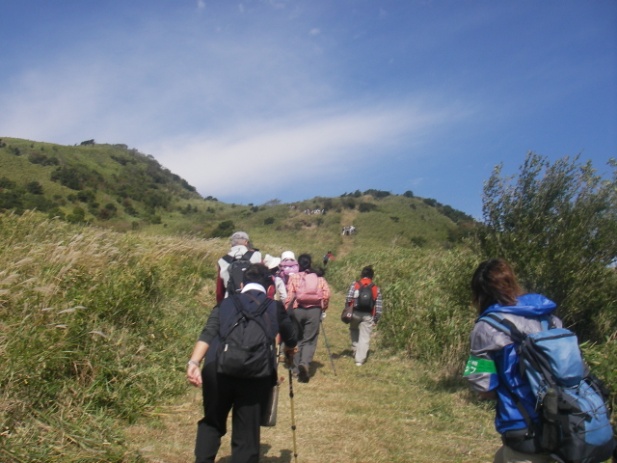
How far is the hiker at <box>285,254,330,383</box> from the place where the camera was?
8062 mm

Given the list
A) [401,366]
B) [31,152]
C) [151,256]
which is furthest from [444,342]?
[31,152]

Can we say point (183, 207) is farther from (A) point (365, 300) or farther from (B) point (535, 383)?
(B) point (535, 383)

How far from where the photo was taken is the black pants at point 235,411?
3658 millimetres

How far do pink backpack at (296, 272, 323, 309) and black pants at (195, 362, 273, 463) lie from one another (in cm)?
429

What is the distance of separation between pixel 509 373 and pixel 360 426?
352 cm

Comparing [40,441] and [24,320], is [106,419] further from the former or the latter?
[24,320]

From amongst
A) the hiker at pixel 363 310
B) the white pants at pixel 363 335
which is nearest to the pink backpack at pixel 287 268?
the hiker at pixel 363 310

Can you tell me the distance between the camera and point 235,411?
3725mm

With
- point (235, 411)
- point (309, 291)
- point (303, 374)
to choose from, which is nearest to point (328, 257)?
point (309, 291)

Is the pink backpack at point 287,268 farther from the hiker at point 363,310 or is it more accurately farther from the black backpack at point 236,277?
the black backpack at point 236,277

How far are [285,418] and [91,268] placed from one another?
335 centimetres

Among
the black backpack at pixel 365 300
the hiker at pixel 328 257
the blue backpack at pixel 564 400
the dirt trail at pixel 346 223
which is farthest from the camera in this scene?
the dirt trail at pixel 346 223

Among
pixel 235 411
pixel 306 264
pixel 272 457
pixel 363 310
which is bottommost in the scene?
pixel 272 457

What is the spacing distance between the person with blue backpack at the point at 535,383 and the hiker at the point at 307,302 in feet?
16.9
